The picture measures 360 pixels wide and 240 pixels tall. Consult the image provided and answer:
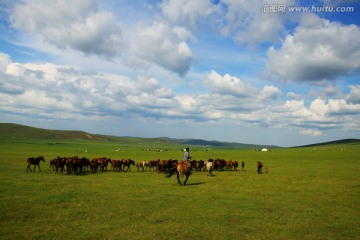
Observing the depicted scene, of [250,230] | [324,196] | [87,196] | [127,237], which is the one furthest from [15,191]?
[324,196]

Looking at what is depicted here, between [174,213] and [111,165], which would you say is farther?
[111,165]

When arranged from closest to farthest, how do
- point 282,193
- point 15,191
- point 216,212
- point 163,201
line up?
point 216,212 → point 163,201 → point 15,191 → point 282,193

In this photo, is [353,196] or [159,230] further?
[353,196]

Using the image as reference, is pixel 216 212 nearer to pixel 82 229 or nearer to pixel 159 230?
pixel 159 230

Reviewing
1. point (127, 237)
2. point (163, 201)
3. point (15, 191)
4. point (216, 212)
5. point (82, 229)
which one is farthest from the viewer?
point (15, 191)

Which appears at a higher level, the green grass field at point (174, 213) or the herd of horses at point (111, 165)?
the herd of horses at point (111, 165)

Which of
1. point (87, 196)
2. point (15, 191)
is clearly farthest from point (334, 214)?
point (15, 191)

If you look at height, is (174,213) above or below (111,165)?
below

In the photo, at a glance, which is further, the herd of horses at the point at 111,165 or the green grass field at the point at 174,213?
the herd of horses at the point at 111,165

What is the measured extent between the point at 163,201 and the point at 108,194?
3.62 metres

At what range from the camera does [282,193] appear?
1784cm

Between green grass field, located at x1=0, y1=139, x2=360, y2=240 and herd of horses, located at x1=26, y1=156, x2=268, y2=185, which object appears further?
herd of horses, located at x1=26, y1=156, x2=268, y2=185

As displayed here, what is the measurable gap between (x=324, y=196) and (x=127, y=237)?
13.0 metres

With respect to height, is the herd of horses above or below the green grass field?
above
